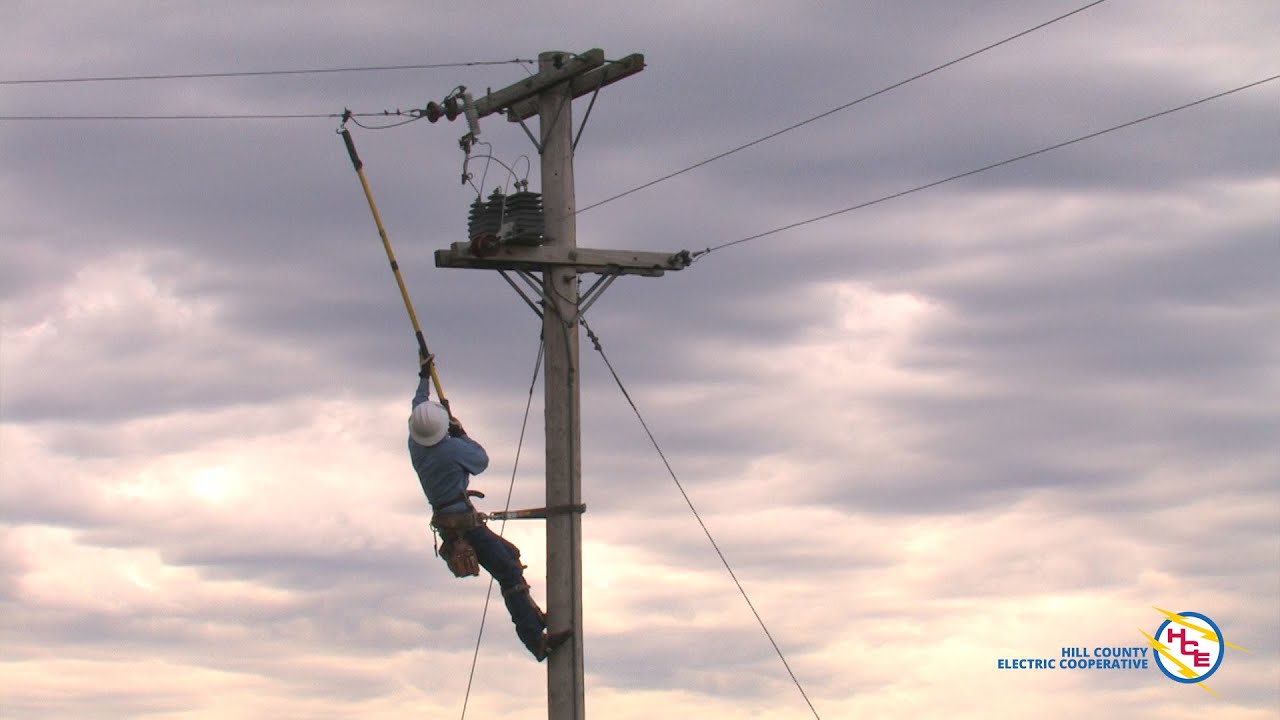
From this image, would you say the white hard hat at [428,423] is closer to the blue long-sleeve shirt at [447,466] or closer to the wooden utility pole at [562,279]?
the blue long-sleeve shirt at [447,466]

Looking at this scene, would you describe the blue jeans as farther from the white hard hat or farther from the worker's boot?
the white hard hat

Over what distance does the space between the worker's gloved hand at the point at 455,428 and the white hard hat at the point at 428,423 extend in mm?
85

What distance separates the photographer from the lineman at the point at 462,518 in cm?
1465

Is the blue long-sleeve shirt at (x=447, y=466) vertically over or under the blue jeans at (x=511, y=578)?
over

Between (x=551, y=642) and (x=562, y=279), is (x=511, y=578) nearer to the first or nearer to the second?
(x=551, y=642)

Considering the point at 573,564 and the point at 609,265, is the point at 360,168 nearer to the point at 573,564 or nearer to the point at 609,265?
the point at 609,265

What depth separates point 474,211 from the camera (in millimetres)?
14852

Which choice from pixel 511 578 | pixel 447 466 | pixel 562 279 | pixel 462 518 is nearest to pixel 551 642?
pixel 511 578

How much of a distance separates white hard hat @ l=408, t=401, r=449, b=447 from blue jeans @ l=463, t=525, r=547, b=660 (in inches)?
32.7

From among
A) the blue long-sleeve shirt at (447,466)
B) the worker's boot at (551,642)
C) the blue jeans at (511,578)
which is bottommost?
the worker's boot at (551,642)

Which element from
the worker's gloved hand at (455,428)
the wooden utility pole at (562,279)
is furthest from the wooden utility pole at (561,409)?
the worker's gloved hand at (455,428)

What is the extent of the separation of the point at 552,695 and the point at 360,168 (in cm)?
509

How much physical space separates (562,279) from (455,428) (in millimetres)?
1514

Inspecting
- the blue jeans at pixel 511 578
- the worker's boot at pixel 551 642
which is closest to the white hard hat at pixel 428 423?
the blue jeans at pixel 511 578
